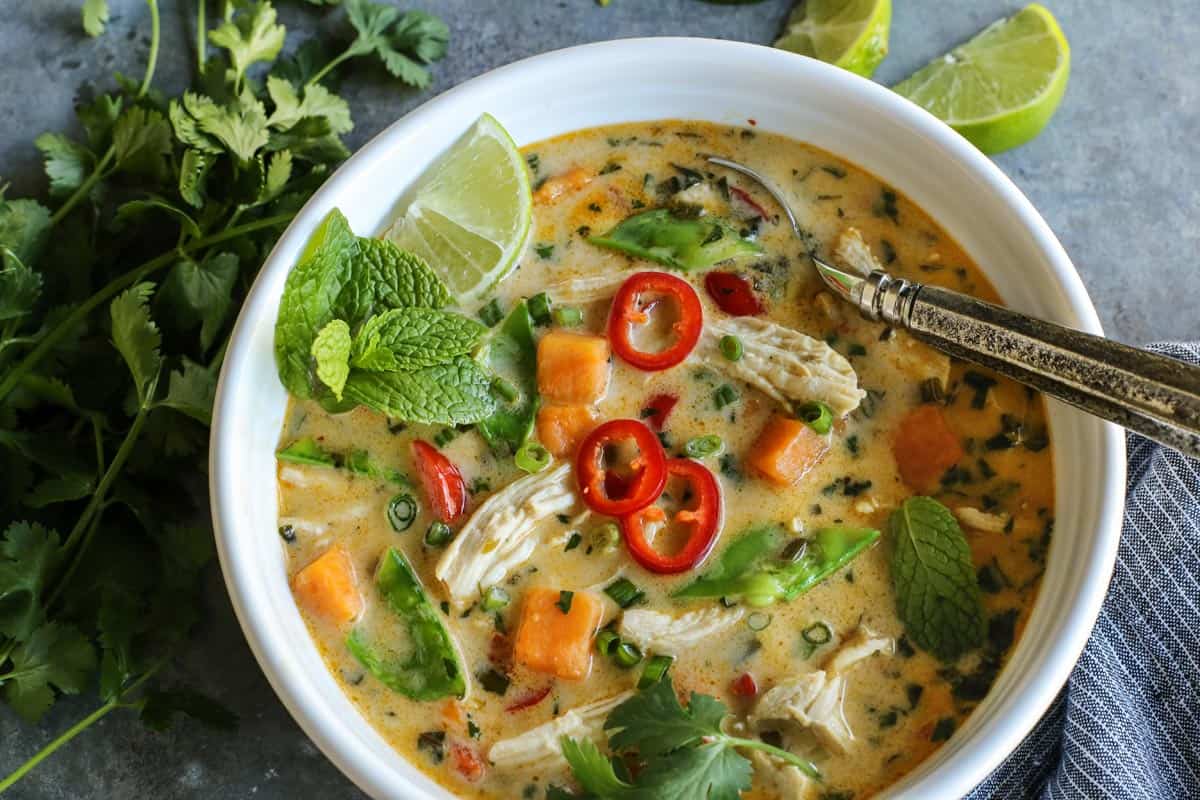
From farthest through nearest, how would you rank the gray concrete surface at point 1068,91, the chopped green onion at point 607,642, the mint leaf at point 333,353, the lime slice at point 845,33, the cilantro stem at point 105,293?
1. the gray concrete surface at point 1068,91
2. the lime slice at point 845,33
3. the cilantro stem at point 105,293
4. the chopped green onion at point 607,642
5. the mint leaf at point 333,353

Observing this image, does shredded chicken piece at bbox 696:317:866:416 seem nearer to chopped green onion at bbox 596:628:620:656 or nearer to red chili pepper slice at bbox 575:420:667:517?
red chili pepper slice at bbox 575:420:667:517

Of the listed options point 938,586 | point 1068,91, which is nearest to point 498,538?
point 938,586

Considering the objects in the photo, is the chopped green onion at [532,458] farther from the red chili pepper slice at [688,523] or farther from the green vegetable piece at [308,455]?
the green vegetable piece at [308,455]

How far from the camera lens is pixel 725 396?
292 centimetres

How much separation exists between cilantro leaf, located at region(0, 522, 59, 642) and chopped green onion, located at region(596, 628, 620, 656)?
1.43 metres

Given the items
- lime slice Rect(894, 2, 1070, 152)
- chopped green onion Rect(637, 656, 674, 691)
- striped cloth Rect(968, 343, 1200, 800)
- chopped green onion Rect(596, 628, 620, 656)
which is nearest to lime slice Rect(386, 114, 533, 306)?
chopped green onion Rect(596, 628, 620, 656)

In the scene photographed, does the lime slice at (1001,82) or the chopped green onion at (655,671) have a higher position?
the lime slice at (1001,82)

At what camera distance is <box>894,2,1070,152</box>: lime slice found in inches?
135

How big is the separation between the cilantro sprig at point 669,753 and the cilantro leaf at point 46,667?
4.38ft

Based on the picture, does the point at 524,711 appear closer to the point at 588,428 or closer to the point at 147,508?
the point at 588,428

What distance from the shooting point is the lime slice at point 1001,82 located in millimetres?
3420

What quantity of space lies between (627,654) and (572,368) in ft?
2.19

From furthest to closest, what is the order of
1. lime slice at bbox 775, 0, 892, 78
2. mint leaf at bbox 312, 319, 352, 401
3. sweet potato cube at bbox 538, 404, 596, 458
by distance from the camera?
lime slice at bbox 775, 0, 892, 78, sweet potato cube at bbox 538, 404, 596, 458, mint leaf at bbox 312, 319, 352, 401

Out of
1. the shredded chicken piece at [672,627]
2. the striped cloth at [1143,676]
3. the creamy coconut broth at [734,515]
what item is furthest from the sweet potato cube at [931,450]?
the striped cloth at [1143,676]
